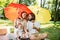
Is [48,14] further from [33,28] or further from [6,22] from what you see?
[6,22]

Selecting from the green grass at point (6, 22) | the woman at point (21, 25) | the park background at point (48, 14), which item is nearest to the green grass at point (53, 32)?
the park background at point (48, 14)

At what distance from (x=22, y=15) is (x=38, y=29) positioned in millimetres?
179

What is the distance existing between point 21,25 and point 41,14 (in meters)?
0.19

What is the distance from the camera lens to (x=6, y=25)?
1499 millimetres

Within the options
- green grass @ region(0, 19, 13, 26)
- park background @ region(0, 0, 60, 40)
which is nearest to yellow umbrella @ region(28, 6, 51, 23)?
park background @ region(0, 0, 60, 40)

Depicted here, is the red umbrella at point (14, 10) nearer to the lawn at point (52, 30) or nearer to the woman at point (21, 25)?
the woman at point (21, 25)

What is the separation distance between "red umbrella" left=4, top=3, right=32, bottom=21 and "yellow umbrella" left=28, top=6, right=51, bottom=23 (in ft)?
0.14

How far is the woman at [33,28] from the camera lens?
1.54m

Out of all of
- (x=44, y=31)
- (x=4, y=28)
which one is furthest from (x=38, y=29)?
(x=4, y=28)

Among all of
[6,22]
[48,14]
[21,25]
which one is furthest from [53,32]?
[6,22]

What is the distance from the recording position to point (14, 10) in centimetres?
152

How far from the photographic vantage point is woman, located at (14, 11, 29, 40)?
4.96ft

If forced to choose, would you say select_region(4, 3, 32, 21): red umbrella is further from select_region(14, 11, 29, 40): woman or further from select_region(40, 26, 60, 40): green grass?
select_region(40, 26, 60, 40): green grass

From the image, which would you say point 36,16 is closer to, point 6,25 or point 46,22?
point 46,22
